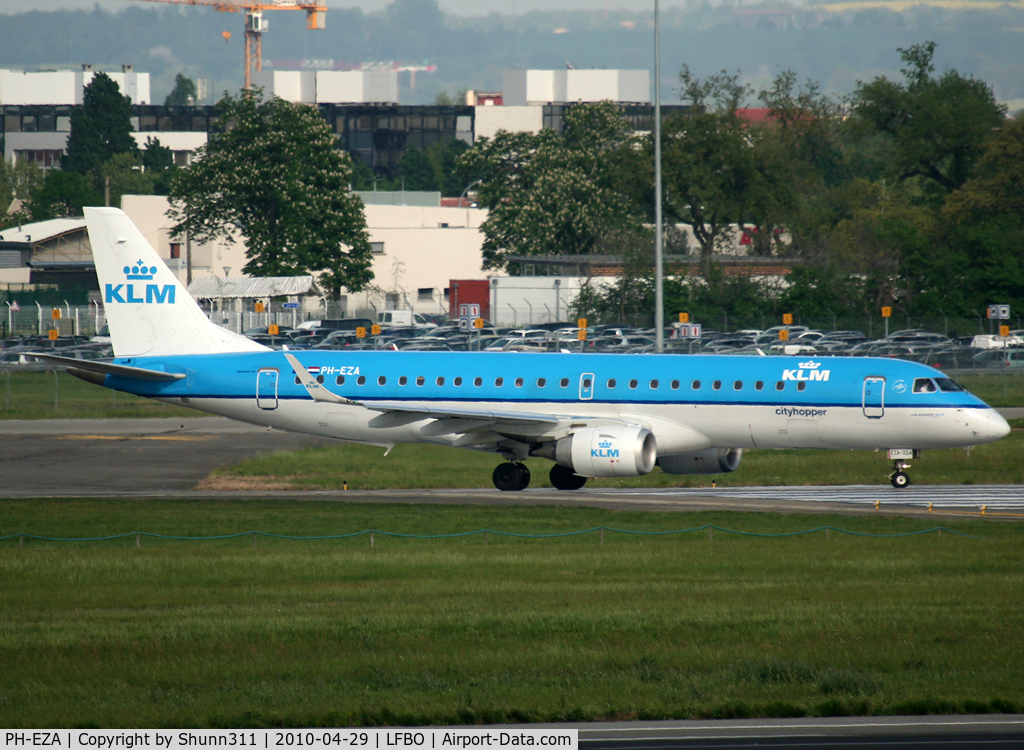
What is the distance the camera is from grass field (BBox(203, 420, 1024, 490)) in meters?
37.7

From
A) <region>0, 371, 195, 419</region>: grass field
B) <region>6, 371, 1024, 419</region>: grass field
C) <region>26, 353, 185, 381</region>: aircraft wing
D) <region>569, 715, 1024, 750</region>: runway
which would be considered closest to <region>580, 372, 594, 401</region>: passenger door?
<region>26, 353, 185, 381</region>: aircraft wing

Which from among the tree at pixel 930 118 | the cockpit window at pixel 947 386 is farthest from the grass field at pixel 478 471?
the tree at pixel 930 118

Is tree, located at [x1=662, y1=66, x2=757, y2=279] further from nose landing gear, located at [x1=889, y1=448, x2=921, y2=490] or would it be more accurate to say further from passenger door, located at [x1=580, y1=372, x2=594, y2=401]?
passenger door, located at [x1=580, y1=372, x2=594, y2=401]

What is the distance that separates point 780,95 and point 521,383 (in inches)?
4138

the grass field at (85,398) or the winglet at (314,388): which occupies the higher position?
the winglet at (314,388)

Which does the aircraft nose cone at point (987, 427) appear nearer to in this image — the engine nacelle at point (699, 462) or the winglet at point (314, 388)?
the engine nacelle at point (699, 462)

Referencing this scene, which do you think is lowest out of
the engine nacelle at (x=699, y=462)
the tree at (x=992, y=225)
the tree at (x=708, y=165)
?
the engine nacelle at (x=699, y=462)

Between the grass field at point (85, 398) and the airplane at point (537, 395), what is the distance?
1953 centimetres

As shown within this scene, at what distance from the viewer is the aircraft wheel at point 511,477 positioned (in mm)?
36188

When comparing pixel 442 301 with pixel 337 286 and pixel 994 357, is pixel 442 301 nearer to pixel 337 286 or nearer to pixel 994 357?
pixel 337 286

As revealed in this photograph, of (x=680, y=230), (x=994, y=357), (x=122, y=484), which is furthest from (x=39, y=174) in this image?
(x=122, y=484)

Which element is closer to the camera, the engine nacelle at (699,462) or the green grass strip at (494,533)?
the green grass strip at (494,533)

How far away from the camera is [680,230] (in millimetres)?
137625

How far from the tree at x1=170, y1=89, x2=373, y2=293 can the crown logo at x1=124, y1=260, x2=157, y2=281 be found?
75451 mm
